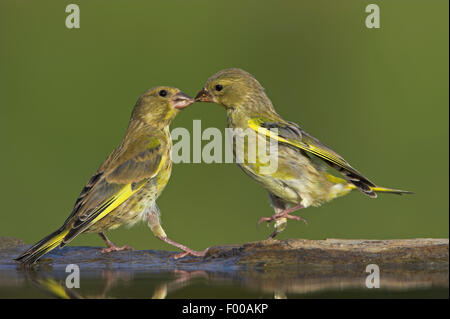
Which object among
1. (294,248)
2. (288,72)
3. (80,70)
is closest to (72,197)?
(80,70)

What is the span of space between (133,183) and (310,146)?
59.7 inches

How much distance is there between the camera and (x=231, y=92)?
722 centimetres

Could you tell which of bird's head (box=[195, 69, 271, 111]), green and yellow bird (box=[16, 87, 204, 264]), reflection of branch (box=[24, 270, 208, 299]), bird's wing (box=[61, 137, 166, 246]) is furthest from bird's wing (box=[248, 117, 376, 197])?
reflection of branch (box=[24, 270, 208, 299])

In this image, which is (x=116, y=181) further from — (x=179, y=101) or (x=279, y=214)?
(x=279, y=214)

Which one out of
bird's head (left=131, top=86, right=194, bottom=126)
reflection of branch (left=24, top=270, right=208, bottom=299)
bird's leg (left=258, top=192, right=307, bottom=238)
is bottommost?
reflection of branch (left=24, top=270, right=208, bottom=299)

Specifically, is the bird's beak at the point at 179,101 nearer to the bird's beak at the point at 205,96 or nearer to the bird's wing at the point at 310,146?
the bird's beak at the point at 205,96

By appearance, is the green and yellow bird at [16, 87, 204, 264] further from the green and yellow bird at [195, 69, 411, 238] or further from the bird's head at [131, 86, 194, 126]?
the green and yellow bird at [195, 69, 411, 238]

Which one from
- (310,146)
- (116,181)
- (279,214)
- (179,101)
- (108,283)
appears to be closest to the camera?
(108,283)

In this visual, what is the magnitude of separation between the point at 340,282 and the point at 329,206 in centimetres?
559

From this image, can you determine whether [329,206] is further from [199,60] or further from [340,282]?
[340,282]

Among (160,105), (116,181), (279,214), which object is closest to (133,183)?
(116,181)

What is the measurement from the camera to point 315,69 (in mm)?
12695

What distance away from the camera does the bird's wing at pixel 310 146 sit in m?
6.74

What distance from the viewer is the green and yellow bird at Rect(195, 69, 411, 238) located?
21.9 ft
